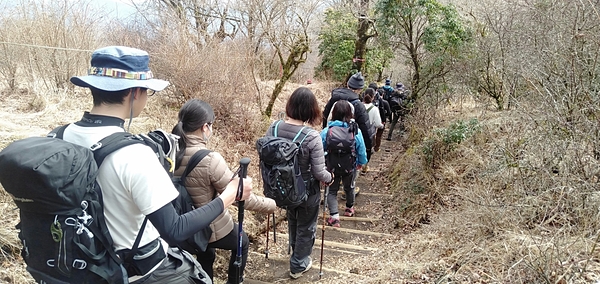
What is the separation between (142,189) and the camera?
1602 millimetres

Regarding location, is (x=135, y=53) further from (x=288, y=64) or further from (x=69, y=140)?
(x=288, y=64)

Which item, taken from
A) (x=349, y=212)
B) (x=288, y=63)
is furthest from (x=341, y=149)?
(x=288, y=63)

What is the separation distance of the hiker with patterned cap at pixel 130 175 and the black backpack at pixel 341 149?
10.9 ft

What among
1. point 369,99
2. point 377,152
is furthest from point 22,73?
point 377,152

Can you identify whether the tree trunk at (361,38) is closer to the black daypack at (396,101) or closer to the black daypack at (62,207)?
the black daypack at (396,101)

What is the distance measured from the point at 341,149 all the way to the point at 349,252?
4.59 feet

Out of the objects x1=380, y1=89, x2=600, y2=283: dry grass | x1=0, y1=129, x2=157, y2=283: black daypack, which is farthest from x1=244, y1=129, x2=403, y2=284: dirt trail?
x1=0, y1=129, x2=157, y2=283: black daypack

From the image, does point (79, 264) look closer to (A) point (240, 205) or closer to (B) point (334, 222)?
(A) point (240, 205)

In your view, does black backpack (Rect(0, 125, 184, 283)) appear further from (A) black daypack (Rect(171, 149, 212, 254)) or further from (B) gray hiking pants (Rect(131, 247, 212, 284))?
(A) black daypack (Rect(171, 149, 212, 254))

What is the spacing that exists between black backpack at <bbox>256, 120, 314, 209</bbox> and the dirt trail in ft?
3.37

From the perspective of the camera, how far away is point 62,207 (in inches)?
58.4

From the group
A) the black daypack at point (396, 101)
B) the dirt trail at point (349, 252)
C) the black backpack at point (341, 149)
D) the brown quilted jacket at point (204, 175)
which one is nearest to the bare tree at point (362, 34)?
the black daypack at point (396, 101)

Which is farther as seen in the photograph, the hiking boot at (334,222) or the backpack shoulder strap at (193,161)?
the hiking boot at (334,222)

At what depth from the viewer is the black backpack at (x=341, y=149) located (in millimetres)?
5105
